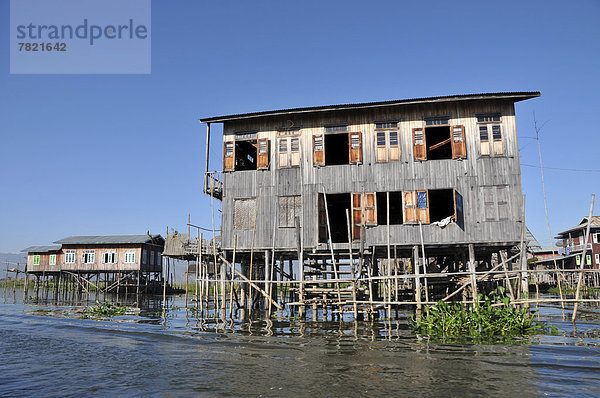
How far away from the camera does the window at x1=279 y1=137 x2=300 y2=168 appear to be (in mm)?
20812

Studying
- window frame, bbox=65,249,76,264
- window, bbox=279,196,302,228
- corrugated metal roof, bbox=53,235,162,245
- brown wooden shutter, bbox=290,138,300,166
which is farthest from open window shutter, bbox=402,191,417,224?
window frame, bbox=65,249,76,264

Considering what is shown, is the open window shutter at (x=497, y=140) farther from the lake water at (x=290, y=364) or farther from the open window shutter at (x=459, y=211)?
the lake water at (x=290, y=364)

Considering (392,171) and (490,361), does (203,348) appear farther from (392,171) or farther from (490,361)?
(392,171)

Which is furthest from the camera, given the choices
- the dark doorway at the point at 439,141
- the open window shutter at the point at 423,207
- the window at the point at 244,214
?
the window at the point at 244,214

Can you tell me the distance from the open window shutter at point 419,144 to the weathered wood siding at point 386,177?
8.6 inches

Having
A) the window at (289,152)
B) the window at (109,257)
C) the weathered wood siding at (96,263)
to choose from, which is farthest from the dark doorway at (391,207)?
the window at (109,257)

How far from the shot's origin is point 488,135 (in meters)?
19.3

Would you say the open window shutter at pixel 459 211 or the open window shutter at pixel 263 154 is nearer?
the open window shutter at pixel 459 211

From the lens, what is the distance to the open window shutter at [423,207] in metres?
19.0

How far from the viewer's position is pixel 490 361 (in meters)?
10.3

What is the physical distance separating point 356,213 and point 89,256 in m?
36.2

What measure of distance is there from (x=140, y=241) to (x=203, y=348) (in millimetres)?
34720

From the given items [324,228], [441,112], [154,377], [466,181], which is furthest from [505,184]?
[154,377]

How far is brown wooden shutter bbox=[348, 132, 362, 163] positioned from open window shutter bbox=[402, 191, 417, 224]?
263 cm
